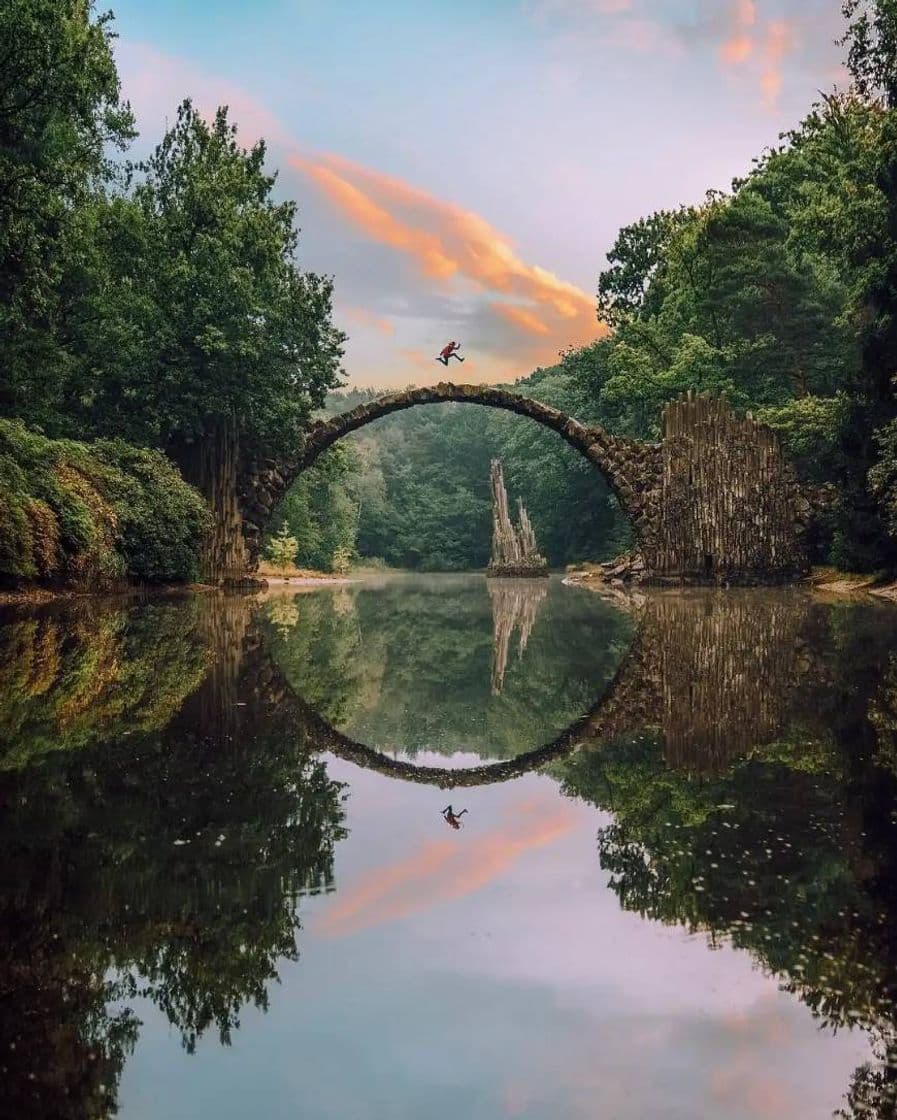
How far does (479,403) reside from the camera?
30016 millimetres

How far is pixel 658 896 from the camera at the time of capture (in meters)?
3.20

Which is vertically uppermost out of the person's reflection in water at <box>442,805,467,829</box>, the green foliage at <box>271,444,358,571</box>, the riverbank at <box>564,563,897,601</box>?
the green foliage at <box>271,444,358,571</box>

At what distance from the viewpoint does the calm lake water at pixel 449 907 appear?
2086 mm

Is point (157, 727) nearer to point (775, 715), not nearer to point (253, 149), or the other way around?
point (775, 715)

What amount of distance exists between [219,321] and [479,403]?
818 centimetres

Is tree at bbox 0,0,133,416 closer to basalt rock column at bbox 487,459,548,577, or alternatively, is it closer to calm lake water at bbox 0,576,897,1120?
calm lake water at bbox 0,576,897,1120

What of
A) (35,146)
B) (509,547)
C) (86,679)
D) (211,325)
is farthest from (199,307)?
(509,547)

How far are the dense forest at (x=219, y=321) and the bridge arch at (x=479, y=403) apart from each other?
84 cm

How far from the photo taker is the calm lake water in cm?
209

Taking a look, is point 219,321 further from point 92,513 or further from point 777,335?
point 777,335

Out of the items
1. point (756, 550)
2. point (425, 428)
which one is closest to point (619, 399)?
point (756, 550)

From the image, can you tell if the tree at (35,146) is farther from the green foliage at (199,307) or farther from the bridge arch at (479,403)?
the bridge arch at (479,403)

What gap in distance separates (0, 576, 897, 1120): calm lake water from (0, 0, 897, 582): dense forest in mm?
12199

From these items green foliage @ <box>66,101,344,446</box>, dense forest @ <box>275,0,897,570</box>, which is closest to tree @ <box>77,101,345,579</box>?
green foliage @ <box>66,101,344,446</box>
